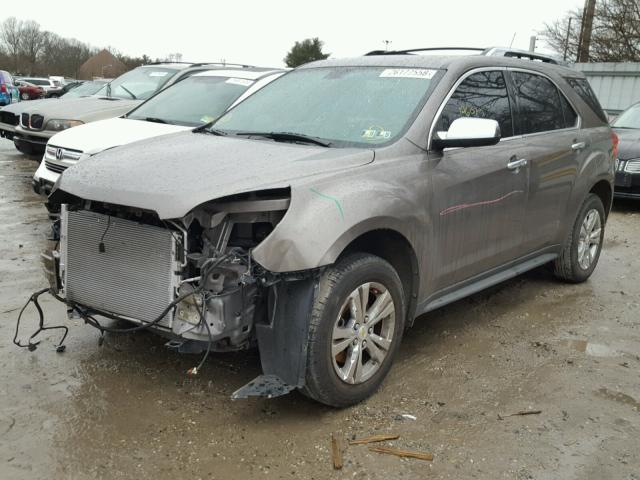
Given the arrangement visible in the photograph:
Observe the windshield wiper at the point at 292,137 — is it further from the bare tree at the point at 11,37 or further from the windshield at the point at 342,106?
the bare tree at the point at 11,37

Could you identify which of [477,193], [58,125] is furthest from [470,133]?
[58,125]

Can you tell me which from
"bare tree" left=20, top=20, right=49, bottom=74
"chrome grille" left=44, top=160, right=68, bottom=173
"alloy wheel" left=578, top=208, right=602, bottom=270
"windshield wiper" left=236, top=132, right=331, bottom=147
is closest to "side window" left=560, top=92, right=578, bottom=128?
"alloy wheel" left=578, top=208, right=602, bottom=270

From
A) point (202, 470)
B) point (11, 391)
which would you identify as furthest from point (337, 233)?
point (11, 391)

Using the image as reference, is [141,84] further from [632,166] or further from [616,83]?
[616,83]

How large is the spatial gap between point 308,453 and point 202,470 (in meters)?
0.49

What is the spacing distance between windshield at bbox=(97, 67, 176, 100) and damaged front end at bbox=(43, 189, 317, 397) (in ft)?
23.0

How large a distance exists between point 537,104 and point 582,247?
1.47 metres

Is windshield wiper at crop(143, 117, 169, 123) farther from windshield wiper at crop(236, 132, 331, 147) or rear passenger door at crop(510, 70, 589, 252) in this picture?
rear passenger door at crop(510, 70, 589, 252)

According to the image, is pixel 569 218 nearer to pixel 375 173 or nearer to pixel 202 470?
pixel 375 173

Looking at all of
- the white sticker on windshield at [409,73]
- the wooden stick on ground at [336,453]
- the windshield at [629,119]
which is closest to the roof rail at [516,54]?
the white sticker on windshield at [409,73]

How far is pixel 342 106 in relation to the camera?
13.4 ft

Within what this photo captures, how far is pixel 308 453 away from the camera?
3.03m

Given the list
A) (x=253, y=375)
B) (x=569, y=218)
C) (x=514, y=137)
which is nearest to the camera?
(x=253, y=375)

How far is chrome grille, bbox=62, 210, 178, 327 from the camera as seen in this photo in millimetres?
3131
